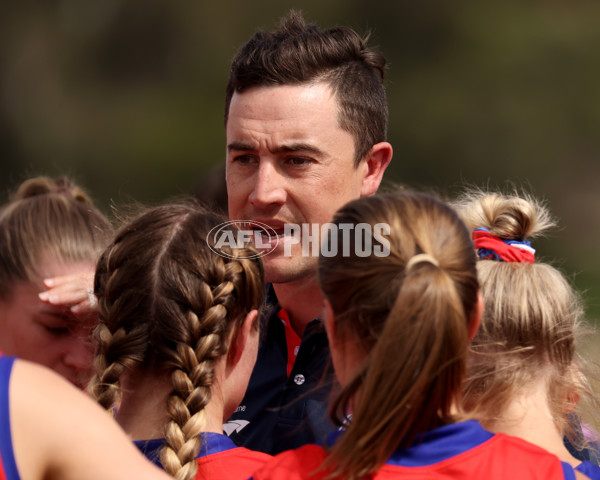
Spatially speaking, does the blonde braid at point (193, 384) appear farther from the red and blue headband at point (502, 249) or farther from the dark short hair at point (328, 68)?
the dark short hair at point (328, 68)

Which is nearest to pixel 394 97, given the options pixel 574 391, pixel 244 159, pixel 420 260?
pixel 244 159

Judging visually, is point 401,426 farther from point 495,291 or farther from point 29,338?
point 29,338

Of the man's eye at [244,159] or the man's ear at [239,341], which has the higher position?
the man's eye at [244,159]

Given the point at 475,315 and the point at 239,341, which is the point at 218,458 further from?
the point at 475,315

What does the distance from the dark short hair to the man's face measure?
5 centimetres

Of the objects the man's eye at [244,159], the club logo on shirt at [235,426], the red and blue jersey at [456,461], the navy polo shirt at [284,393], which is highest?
the man's eye at [244,159]

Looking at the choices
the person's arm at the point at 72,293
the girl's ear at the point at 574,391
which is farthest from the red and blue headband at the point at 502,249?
the person's arm at the point at 72,293

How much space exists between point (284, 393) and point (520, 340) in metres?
0.86

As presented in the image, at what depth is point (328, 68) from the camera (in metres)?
3.25

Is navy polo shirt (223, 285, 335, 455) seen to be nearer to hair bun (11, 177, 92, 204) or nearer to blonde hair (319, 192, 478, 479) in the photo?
blonde hair (319, 192, 478, 479)

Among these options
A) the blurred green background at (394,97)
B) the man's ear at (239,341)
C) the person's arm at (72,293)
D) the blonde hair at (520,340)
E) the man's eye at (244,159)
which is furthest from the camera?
the blurred green background at (394,97)

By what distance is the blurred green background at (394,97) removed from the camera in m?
18.2

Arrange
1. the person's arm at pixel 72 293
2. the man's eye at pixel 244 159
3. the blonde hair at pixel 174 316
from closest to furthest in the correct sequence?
the blonde hair at pixel 174 316 < the person's arm at pixel 72 293 < the man's eye at pixel 244 159

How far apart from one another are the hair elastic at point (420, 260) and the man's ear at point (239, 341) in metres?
0.57
